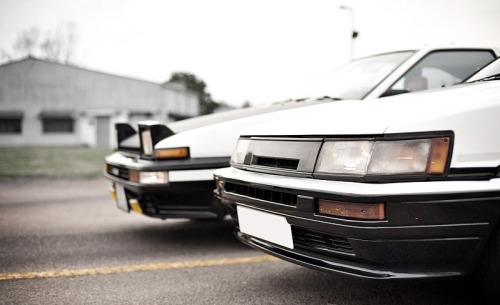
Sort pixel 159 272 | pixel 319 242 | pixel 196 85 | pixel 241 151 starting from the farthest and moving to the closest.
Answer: pixel 196 85, pixel 159 272, pixel 241 151, pixel 319 242

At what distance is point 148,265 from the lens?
3.04 meters

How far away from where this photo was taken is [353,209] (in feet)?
5.92

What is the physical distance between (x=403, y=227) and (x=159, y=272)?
172cm

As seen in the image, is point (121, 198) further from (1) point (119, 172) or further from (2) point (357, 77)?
(2) point (357, 77)

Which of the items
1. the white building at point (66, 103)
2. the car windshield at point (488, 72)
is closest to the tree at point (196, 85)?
the white building at point (66, 103)

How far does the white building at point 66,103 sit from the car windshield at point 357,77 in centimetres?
2949

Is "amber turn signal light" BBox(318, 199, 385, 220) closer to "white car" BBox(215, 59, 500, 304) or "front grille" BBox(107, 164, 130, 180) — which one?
"white car" BBox(215, 59, 500, 304)

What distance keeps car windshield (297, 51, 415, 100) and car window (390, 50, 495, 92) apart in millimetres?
141

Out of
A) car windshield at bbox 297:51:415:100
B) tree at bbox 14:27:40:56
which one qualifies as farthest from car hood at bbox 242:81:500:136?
tree at bbox 14:27:40:56

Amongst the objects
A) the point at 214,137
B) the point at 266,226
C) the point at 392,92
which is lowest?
the point at 266,226

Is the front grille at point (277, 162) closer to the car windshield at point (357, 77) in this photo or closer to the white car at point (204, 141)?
the white car at point (204, 141)

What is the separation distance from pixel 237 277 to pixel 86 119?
3274cm

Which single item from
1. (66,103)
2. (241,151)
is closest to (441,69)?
(241,151)

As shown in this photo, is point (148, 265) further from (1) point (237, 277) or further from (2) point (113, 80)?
(2) point (113, 80)
